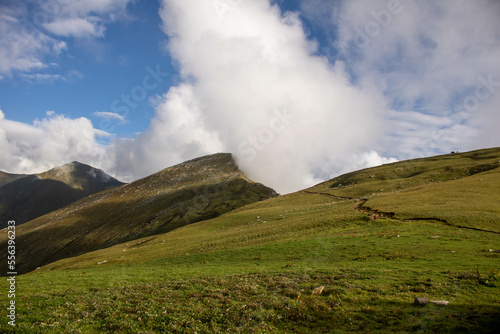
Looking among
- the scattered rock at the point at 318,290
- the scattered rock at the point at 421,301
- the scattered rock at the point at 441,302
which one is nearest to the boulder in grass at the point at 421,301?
the scattered rock at the point at 421,301

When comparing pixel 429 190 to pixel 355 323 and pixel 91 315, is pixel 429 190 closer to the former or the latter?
pixel 355 323

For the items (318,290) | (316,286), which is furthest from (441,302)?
(316,286)

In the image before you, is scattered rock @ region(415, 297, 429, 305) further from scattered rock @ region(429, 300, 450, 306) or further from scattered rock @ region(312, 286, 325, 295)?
scattered rock @ region(312, 286, 325, 295)

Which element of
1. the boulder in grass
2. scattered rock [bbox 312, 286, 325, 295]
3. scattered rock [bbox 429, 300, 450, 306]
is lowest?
scattered rock [bbox 429, 300, 450, 306]

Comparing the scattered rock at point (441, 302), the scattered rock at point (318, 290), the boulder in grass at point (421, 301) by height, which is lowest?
the scattered rock at point (441, 302)

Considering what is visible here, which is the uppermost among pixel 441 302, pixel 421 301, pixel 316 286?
pixel 316 286

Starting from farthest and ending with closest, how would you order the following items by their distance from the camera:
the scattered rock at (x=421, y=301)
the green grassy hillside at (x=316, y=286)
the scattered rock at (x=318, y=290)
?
the scattered rock at (x=318, y=290) → the scattered rock at (x=421, y=301) → the green grassy hillside at (x=316, y=286)

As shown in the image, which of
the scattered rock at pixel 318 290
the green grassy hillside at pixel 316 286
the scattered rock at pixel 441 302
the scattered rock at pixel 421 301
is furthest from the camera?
the scattered rock at pixel 318 290

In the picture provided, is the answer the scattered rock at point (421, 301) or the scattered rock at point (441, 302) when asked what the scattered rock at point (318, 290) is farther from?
the scattered rock at point (441, 302)

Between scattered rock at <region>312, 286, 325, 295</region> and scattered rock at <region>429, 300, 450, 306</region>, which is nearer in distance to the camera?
scattered rock at <region>429, 300, 450, 306</region>

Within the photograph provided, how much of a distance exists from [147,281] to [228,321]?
15.5 meters

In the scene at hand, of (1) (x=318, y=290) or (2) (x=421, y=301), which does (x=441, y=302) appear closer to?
(2) (x=421, y=301)

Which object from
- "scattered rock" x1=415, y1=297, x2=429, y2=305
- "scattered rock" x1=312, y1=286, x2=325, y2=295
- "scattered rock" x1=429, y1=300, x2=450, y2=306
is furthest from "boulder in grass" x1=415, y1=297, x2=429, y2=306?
"scattered rock" x1=312, y1=286, x2=325, y2=295

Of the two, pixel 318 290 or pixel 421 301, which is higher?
pixel 318 290
